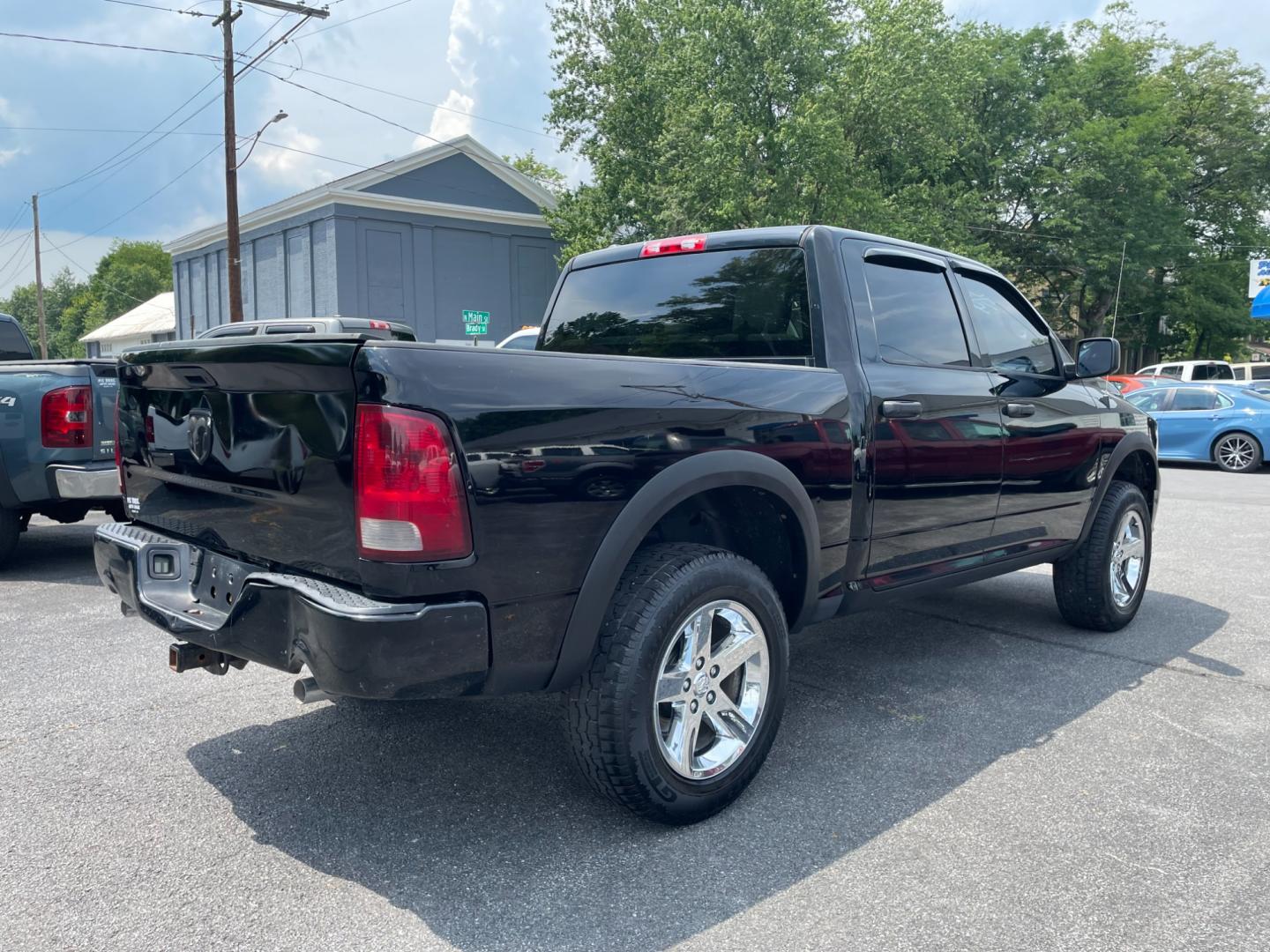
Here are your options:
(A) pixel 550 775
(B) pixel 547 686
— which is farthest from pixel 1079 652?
(B) pixel 547 686

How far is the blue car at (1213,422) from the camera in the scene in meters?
15.0

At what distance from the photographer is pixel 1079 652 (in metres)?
4.85

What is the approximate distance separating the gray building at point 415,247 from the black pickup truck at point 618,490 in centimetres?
2753

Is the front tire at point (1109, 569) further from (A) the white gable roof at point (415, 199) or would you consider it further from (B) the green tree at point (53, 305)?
(B) the green tree at point (53, 305)

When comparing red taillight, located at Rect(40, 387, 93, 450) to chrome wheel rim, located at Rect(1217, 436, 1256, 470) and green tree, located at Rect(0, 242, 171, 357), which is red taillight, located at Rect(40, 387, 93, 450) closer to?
chrome wheel rim, located at Rect(1217, 436, 1256, 470)

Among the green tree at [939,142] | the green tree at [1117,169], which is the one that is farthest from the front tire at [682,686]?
the green tree at [1117,169]

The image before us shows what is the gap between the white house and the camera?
166 ft

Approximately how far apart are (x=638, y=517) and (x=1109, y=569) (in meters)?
3.35

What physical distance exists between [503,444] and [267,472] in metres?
0.71

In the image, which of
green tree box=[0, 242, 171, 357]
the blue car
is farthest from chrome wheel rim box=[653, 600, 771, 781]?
green tree box=[0, 242, 171, 357]

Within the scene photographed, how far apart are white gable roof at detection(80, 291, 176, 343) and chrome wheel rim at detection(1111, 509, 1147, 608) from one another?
161 feet

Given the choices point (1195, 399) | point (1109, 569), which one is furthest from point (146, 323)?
point (1109, 569)

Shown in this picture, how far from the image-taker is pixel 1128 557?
5.31 metres

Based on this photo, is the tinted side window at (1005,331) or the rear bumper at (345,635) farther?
the tinted side window at (1005,331)
